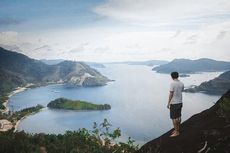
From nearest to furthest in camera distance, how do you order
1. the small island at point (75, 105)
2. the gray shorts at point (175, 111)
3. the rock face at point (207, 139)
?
the rock face at point (207, 139), the gray shorts at point (175, 111), the small island at point (75, 105)

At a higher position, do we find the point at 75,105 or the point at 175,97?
the point at 175,97

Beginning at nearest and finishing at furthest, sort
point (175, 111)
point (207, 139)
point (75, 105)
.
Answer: point (207, 139)
point (175, 111)
point (75, 105)

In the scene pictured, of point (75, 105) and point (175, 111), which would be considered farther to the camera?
point (75, 105)

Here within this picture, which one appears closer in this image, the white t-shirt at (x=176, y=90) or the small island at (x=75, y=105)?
the white t-shirt at (x=176, y=90)

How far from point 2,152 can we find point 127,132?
6770 cm

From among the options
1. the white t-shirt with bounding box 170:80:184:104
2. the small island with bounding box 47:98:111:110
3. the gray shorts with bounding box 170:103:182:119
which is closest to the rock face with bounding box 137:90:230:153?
the gray shorts with bounding box 170:103:182:119

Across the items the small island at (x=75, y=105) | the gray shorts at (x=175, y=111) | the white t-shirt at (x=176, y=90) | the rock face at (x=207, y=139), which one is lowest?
the small island at (x=75, y=105)

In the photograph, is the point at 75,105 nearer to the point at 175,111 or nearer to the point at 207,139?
the point at 175,111

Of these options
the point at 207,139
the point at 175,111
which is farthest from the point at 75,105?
the point at 207,139

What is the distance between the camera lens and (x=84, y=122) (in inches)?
5571

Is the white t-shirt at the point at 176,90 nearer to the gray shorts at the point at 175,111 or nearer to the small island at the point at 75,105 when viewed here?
the gray shorts at the point at 175,111

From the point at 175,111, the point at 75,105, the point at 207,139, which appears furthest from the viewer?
the point at 75,105

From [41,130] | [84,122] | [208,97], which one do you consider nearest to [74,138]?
[41,130]

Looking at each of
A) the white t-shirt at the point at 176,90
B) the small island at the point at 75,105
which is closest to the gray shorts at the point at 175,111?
the white t-shirt at the point at 176,90
